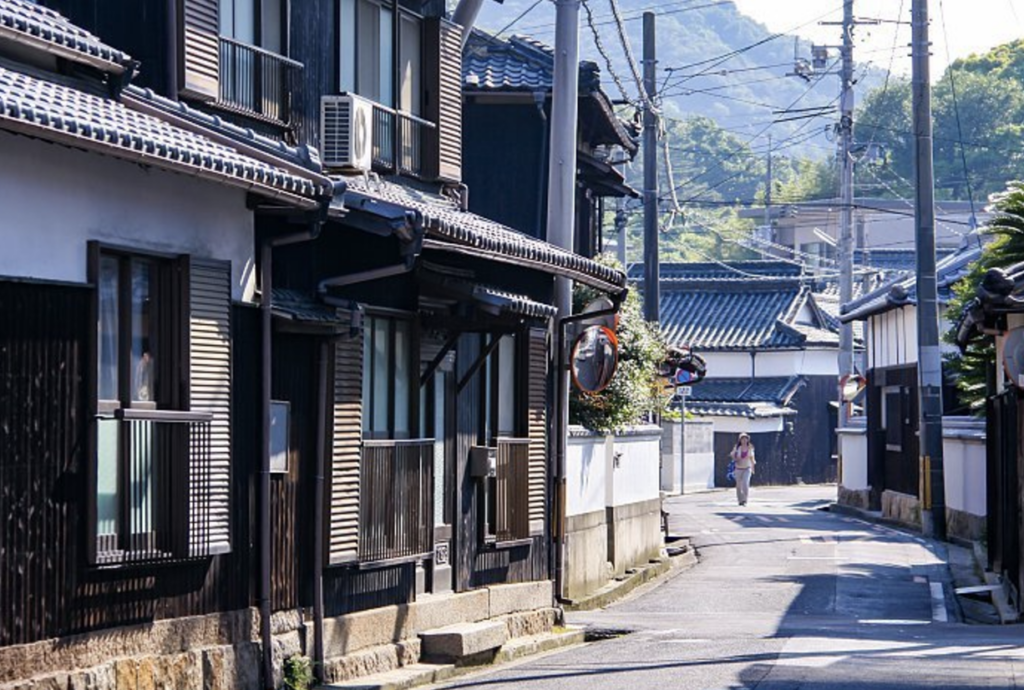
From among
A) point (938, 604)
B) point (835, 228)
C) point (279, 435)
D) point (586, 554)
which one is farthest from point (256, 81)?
point (835, 228)

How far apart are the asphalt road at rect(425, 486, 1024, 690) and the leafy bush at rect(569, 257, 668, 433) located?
8.56ft

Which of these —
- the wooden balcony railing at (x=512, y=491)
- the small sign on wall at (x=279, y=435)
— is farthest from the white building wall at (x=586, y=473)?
the small sign on wall at (x=279, y=435)

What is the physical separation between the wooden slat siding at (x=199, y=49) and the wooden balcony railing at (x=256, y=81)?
0.79 feet

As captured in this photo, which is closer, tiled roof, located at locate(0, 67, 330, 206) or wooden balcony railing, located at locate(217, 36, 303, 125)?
tiled roof, located at locate(0, 67, 330, 206)

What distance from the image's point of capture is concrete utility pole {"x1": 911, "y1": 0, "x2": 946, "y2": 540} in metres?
35.1

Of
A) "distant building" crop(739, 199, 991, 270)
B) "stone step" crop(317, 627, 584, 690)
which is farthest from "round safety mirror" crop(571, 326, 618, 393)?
"distant building" crop(739, 199, 991, 270)

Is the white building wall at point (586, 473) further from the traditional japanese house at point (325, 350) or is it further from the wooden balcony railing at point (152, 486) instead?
the wooden balcony railing at point (152, 486)

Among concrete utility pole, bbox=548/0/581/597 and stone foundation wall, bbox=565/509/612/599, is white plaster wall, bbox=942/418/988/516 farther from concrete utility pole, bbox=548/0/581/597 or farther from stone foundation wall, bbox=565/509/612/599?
concrete utility pole, bbox=548/0/581/597

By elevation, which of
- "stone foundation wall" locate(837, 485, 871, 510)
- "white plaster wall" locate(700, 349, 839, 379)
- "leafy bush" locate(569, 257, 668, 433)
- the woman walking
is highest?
"white plaster wall" locate(700, 349, 839, 379)

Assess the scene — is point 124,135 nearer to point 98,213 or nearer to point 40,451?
point 98,213

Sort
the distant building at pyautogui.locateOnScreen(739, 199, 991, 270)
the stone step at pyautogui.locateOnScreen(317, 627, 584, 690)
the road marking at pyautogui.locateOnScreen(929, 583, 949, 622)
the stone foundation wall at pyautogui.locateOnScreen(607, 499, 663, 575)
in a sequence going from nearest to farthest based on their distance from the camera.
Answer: the stone step at pyautogui.locateOnScreen(317, 627, 584, 690) < the road marking at pyautogui.locateOnScreen(929, 583, 949, 622) < the stone foundation wall at pyautogui.locateOnScreen(607, 499, 663, 575) < the distant building at pyautogui.locateOnScreen(739, 199, 991, 270)

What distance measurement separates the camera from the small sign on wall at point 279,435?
47.4ft

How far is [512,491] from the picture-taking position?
19500mm

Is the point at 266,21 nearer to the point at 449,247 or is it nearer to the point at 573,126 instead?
the point at 449,247
